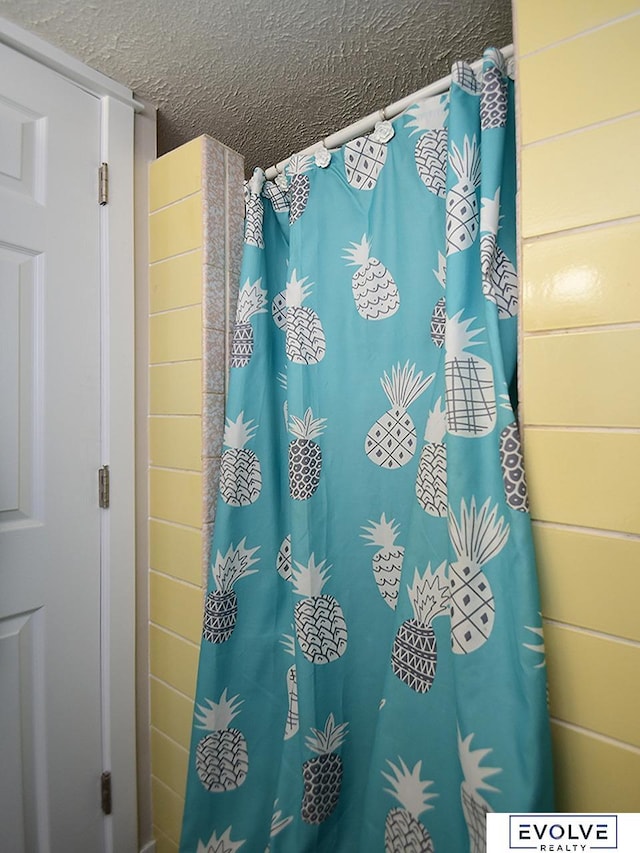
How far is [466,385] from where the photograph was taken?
0.75 meters

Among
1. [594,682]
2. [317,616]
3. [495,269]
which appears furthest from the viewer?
[317,616]

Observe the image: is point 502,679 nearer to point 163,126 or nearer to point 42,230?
point 42,230

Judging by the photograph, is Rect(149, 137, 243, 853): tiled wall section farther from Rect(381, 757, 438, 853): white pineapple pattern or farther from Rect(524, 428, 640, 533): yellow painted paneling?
Rect(524, 428, 640, 533): yellow painted paneling

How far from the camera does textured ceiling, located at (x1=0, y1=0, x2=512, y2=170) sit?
0.93 metres

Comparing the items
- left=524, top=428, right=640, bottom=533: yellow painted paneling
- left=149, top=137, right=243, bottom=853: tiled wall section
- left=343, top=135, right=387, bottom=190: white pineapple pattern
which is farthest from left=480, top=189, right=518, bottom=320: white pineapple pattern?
left=149, top=137, right=243, bottom=853: tiled wall section

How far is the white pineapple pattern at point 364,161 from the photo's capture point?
966mm

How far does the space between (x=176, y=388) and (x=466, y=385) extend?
752 millimetres

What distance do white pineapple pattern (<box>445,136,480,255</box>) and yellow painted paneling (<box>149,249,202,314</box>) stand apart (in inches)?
24.4

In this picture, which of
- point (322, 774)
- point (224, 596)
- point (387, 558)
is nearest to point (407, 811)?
point (322, 774)

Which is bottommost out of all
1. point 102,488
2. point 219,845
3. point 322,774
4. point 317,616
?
point 219,845

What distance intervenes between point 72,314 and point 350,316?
2.18ft

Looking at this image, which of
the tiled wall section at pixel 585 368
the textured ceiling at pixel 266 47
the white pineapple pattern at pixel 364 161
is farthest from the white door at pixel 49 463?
the tiled wall section at pixel 585 368

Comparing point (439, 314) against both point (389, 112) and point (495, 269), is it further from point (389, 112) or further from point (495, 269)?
point (389, 112)

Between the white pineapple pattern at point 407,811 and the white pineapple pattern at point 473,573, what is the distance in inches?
11.9
